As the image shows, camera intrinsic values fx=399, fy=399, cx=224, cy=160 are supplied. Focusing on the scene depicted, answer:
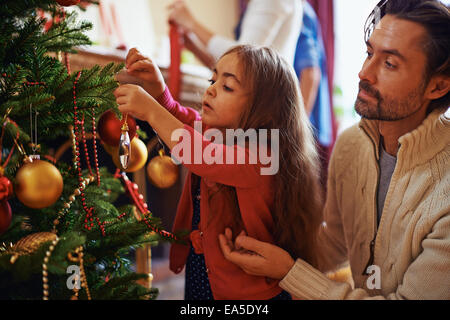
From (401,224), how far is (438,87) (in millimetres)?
274

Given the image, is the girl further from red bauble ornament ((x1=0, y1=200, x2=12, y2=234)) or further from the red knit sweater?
red bauble ornament ((x1=0, y1=200, x2=12, y2=234))

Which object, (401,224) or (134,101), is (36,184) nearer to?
(134,101)

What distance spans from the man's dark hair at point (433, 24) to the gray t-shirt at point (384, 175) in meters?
0.23

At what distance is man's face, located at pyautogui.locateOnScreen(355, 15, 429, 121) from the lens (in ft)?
2.36

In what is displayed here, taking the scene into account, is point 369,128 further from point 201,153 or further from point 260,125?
point 201,153

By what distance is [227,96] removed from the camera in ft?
2.65

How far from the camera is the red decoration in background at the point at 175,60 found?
1190mm

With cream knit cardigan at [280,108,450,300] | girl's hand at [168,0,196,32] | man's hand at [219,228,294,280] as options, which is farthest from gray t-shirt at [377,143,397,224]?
girl's hand at [168,0,196,32]

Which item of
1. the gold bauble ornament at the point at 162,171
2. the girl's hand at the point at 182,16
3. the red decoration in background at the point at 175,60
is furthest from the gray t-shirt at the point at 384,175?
the girl's hand at the point at 182,16

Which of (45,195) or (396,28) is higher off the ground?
(396,28)

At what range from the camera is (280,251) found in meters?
0.80

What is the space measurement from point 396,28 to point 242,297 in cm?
60

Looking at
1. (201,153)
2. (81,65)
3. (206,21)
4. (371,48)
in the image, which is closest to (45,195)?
(201,153)

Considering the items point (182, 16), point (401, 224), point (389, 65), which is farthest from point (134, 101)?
point (182, 16)
